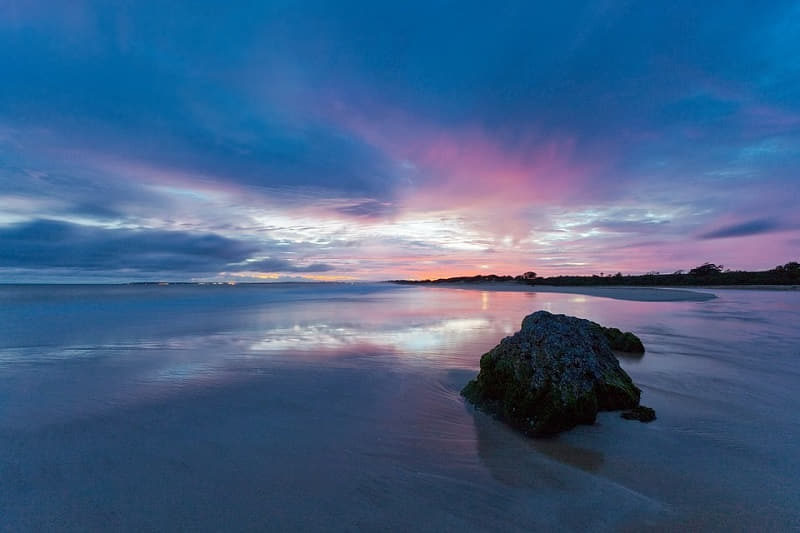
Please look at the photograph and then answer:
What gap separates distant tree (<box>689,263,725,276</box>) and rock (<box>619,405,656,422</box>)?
69313mm

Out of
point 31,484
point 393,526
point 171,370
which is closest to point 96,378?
point 171,370

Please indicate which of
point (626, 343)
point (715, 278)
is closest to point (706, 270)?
point (715, 278)

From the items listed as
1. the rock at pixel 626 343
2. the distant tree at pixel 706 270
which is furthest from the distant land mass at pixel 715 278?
the rock at pixel 626 343

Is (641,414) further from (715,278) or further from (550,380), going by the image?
(715,278)

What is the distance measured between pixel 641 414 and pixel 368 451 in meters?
3.70

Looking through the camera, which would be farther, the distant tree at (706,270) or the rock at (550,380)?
the distant tree at (706,270)

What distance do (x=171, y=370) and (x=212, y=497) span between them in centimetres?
525

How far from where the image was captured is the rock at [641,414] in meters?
4.78

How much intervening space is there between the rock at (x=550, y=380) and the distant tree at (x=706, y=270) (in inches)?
2726

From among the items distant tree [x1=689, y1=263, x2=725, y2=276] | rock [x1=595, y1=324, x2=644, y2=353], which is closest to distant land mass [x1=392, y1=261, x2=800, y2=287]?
distant tree [x1=689, y1=263, x2=725, y2=276]

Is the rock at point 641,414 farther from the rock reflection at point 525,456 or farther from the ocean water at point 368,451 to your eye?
the rock reflection at point 525,456

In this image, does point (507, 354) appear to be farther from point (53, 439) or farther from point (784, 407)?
point (53, 439)

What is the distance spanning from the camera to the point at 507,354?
215 inches

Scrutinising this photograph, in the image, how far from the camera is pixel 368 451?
4.06 metres
